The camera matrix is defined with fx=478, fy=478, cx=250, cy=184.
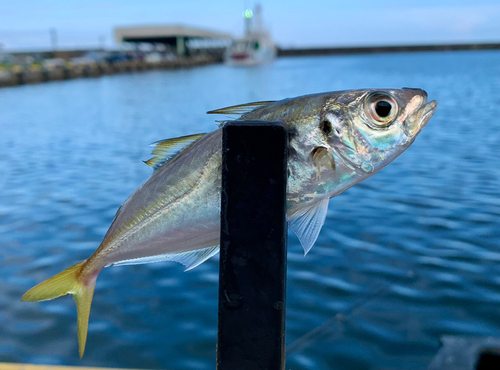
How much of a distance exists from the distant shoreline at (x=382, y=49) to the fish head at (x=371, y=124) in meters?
164

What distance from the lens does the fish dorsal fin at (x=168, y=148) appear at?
1.82m

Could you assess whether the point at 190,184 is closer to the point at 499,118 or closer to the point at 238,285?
the point at 238,285

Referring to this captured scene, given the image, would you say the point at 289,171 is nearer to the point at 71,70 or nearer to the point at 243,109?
the point at 243,109

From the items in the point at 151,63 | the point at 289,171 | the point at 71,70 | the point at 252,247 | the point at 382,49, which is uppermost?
the point at 382,49

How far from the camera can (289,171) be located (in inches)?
66.1

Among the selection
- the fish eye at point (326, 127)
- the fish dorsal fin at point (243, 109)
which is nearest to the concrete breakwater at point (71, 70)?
the fish dorsal fin at point (243, 109)

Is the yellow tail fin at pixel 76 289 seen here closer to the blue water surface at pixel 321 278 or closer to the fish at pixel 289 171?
the fish at pixel 289 171

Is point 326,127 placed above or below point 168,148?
above

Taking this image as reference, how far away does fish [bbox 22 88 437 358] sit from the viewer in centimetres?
165

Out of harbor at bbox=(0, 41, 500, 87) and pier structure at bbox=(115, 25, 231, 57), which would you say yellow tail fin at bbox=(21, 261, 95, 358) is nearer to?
harbor at bbox=(0, 41, 500, 87)

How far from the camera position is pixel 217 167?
173cm

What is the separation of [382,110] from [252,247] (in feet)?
2.18

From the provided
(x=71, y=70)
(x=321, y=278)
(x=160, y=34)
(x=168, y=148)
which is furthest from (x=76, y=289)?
(x=160, y=34)

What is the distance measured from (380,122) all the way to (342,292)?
15.1ft
